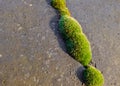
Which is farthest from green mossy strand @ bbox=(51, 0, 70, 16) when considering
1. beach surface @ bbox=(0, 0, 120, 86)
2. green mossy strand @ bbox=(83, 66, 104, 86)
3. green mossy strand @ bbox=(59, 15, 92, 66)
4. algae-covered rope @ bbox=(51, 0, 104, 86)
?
green mossy strand @ bbox=(83, 66, 104, 86)

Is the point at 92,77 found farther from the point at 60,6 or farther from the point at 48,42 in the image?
the point at 60,6

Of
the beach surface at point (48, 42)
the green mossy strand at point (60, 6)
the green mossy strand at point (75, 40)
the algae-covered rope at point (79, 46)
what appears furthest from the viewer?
the green mossy strand at point (60, 6)

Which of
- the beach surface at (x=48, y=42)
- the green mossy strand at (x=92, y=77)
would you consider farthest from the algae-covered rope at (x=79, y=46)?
the beach surface at (x=48, y=42)

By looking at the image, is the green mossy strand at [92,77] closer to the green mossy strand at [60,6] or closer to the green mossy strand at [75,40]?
the green mossy strand at [75,40]

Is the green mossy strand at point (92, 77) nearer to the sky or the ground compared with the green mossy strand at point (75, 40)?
nearer to the ground

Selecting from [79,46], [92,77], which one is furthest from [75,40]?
[92,77]

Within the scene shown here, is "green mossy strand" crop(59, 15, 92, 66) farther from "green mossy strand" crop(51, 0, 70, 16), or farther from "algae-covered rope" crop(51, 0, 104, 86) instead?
"green mossy strand" crop(51, 0, 70, 16)
